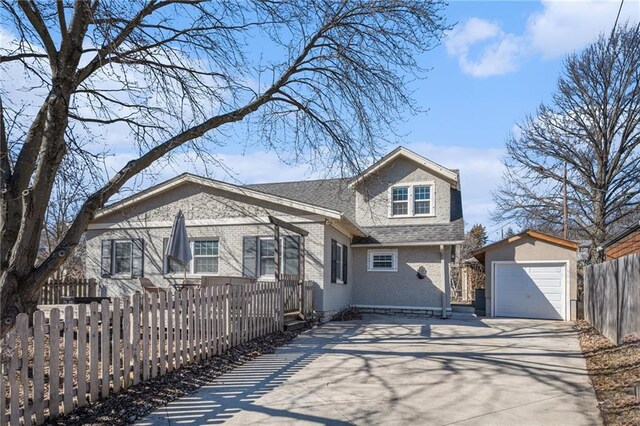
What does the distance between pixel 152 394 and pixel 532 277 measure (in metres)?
15.0

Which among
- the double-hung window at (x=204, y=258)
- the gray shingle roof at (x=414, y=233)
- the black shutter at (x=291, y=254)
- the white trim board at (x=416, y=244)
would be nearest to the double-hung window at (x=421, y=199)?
the gray shingle roof at (x=414, y=233)

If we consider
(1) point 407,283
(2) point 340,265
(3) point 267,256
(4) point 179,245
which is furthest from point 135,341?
(1) point 407,283

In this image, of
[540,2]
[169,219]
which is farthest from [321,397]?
[169,219]

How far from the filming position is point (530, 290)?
1736 cm

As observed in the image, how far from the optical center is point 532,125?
2514 centimetres

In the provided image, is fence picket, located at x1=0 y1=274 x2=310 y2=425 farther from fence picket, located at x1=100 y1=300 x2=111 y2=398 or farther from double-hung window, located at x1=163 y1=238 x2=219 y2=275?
double-hung window, located at x1=163 y1=238 x2=219 y2=275

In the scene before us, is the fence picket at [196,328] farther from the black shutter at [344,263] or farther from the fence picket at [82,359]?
the black shutter at [344,263]

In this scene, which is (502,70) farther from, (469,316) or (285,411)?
(469,316)

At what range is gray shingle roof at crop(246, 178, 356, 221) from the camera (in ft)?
64.8

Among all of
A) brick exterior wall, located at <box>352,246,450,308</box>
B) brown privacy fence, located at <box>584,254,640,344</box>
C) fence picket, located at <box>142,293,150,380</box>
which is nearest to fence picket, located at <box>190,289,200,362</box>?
fence picket, located at <box>142,293,150,380</box>

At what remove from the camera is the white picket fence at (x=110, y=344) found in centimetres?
453

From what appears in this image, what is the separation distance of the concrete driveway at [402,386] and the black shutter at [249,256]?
4.56 m

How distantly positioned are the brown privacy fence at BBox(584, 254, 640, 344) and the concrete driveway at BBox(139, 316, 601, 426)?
103cm

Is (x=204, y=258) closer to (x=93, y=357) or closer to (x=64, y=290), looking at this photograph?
(x=64, y=290)
